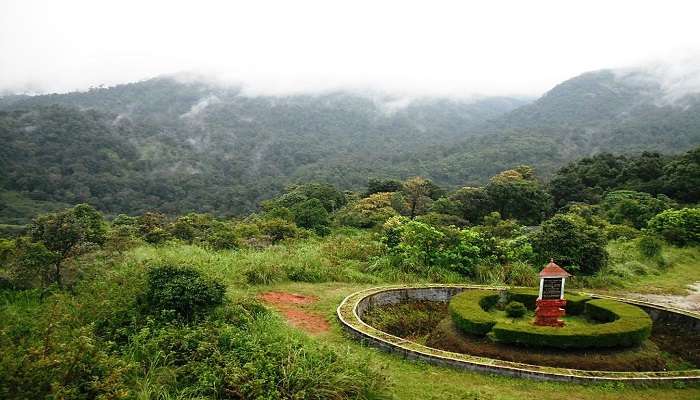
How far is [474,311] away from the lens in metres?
8.86

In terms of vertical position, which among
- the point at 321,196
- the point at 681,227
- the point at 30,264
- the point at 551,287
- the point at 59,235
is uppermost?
the point at 59,235

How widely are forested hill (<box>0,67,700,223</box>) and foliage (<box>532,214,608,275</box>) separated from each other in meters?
41.7

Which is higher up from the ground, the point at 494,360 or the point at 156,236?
the point at 494,360

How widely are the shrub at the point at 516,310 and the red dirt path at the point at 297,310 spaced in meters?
3.63

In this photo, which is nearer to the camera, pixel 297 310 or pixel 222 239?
pixel 297 310

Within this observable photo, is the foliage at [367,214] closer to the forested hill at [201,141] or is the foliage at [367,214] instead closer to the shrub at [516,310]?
the shrub at [516,310]

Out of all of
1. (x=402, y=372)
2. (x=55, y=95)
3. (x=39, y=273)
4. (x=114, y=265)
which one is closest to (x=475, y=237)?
(x=402, y=372)

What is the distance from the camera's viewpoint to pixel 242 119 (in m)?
121

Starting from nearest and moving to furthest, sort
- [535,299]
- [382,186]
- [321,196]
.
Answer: [535,299], [321,196], [382,186]

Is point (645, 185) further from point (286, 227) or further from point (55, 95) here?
point (55, 95)

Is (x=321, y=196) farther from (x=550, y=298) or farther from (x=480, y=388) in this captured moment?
(x=480, y=388)

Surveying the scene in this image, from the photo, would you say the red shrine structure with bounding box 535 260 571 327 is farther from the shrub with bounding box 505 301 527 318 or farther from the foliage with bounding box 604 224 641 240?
the foliage with bounding box 604 224 641 240

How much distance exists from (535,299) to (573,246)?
12.2 ft

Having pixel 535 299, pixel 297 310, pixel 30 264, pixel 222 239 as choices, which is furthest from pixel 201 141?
pixel 535 299
